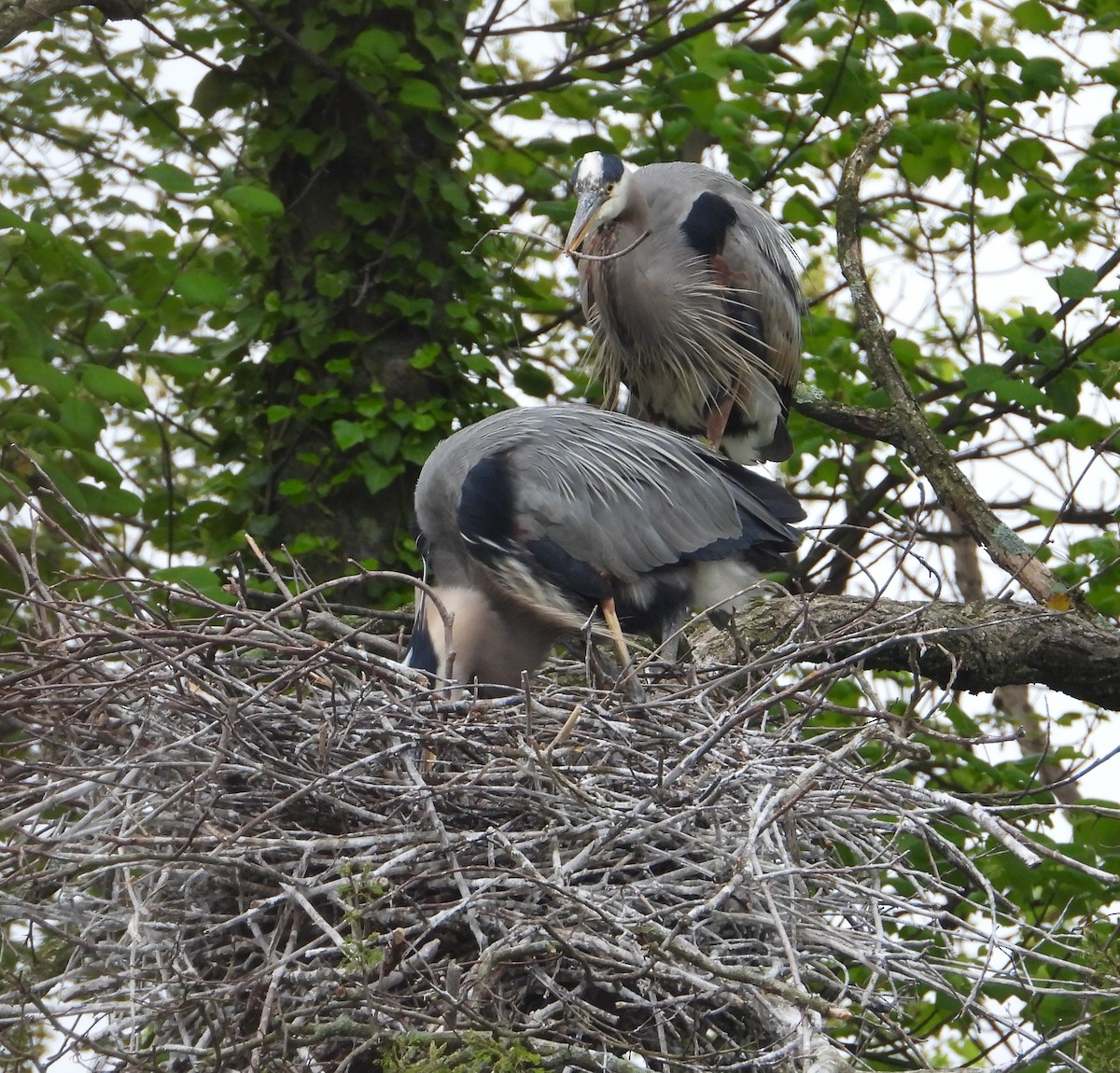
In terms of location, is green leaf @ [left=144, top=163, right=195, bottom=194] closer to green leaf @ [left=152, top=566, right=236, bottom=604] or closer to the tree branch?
green leaf @ [left=152, top=566, right=236, bottom=604]

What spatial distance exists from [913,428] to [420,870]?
6.90 feet

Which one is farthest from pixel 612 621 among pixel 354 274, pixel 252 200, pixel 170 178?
pixel 354 274

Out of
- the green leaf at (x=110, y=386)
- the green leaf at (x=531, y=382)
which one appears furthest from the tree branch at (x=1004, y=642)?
the green leaf at (x=110, y=386)

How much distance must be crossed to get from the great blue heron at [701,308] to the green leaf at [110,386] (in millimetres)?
1314

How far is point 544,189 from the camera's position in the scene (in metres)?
5.82

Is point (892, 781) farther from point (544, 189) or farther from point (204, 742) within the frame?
point (544, 189)

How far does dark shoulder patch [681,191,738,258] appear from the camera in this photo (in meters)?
4.41

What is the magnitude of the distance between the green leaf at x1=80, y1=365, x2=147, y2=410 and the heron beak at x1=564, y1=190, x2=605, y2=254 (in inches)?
46.3

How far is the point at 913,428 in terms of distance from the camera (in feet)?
13.3

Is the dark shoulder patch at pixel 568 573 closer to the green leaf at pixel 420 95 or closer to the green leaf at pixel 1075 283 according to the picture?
the green leaf at pixel 1075 283

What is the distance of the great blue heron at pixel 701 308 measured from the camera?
4391 millimetres

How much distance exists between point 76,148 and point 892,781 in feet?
10.9

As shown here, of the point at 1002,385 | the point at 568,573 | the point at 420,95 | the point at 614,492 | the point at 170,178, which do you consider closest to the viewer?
the point at 568,573

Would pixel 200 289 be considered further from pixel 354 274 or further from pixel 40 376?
pixel 354 274
